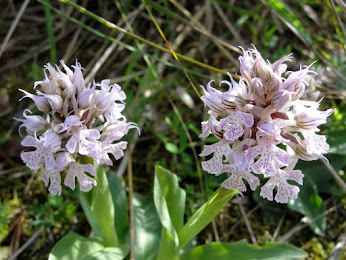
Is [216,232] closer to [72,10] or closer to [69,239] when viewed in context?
[69,239]

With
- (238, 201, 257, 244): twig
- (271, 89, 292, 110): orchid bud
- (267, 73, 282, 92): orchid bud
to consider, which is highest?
(267, 73, 282, 92): orchid bud

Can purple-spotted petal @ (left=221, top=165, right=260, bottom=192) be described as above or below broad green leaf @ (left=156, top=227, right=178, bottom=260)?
above

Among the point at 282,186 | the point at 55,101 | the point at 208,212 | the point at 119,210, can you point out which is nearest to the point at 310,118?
the point at 282,186

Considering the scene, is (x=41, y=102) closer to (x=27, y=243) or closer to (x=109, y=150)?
(x=109, y=150)

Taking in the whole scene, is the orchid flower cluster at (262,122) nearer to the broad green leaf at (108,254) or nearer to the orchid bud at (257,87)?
the orchid bud at (257,87)

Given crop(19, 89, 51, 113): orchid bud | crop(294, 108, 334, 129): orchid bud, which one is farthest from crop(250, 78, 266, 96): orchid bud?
crop(19, 89, 51, 113): orchid bud

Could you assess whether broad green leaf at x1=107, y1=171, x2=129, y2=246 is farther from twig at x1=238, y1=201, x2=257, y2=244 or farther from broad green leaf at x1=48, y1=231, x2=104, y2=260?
twig at x1=238, y1=201, x2=257, y2=244

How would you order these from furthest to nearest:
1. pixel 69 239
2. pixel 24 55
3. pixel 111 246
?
1. pixel 24 55
2. pixel 111 246
3. pixel 69 239

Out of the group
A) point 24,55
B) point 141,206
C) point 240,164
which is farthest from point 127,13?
point 240,164
